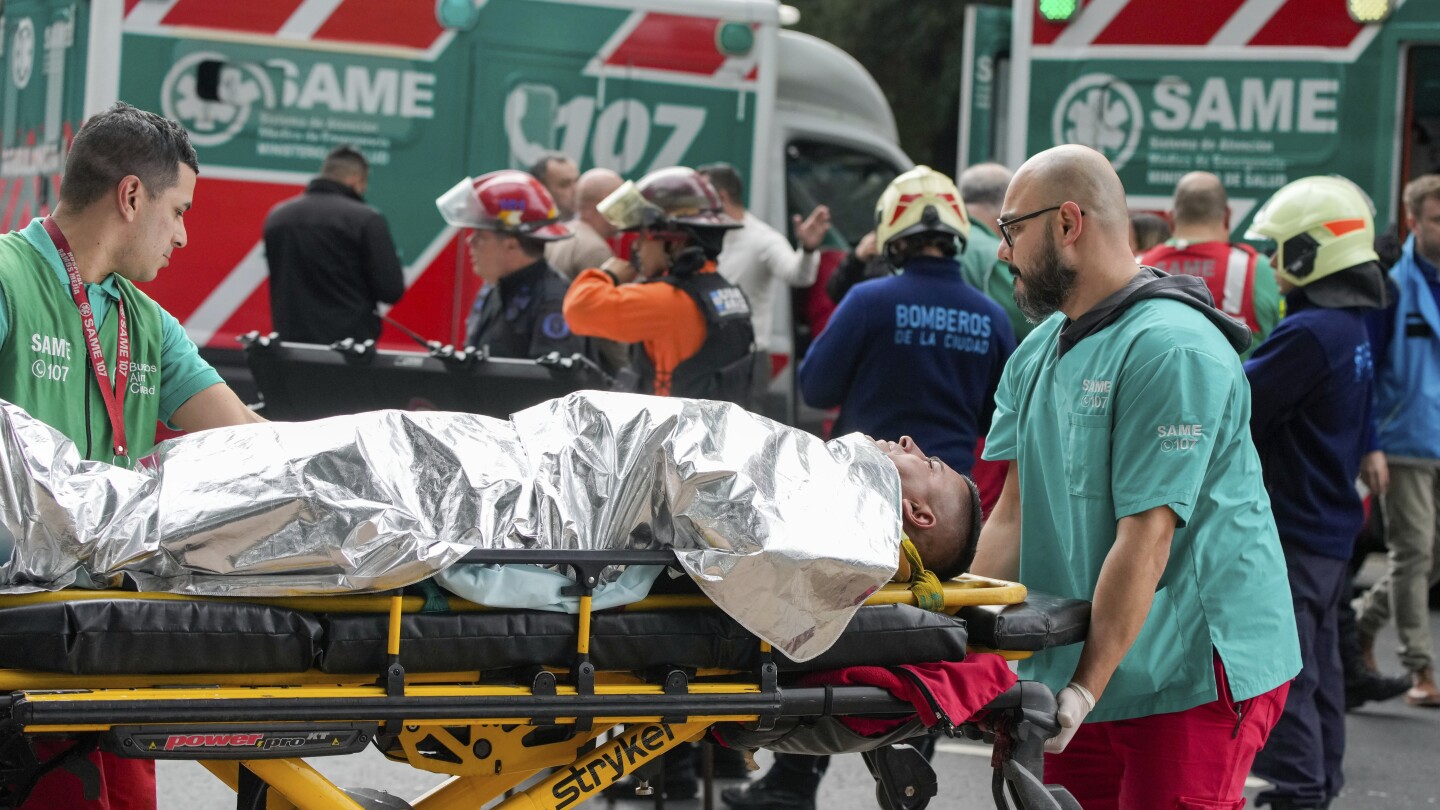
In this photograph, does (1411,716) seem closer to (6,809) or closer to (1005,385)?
(1005,385)

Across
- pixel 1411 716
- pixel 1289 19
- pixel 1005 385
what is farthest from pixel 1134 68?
pixel 1005 385

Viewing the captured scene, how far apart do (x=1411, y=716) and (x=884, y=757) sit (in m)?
4.34

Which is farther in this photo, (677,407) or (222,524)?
(677,407)

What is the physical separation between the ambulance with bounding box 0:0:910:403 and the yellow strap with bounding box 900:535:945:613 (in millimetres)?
4966

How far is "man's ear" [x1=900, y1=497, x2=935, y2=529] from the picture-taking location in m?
3.25

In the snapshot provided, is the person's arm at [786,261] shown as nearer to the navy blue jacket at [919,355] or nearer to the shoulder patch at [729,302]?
the shoulder patch at [729,302]

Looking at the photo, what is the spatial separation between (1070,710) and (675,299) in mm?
2913

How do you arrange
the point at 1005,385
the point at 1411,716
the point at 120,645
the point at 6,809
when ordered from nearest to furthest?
the point at 120,645, the point at 6,809, the point at 1005,385, the point at 1411,716

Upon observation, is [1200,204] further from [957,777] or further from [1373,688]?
[957,777]

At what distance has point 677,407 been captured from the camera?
294 cm

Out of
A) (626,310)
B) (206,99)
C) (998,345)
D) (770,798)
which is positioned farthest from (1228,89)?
(206,99)

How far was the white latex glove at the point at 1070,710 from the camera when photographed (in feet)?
9.75

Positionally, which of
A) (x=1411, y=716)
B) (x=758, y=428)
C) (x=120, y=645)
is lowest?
(x=1411, y=716)

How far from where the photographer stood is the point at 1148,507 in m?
2.96
